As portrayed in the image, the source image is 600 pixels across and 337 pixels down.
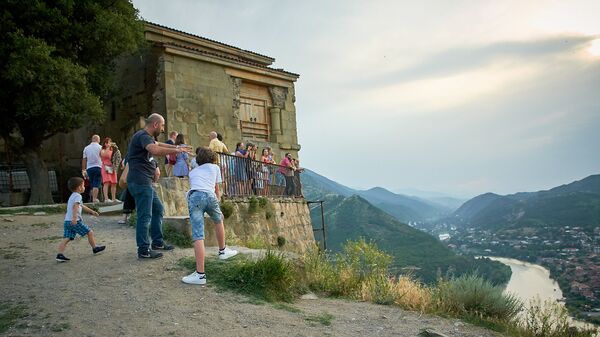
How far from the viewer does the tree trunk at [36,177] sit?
13.2 metres

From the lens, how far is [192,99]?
16.1 meters

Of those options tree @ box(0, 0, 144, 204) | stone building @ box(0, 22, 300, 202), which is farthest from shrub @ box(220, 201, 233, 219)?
stone building @ box(0, 22, 300, 202)

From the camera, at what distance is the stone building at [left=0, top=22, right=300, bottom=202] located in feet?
51.5

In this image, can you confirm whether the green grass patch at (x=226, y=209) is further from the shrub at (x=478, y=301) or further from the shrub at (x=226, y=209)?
the shrub at (x=478, y=301)

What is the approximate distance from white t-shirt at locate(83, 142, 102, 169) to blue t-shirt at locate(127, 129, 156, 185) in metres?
5.11

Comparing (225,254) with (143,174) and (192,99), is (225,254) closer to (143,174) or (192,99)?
(143,174)

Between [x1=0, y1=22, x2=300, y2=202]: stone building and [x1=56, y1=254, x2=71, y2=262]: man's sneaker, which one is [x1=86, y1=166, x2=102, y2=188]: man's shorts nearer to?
[x1=0, y1=22, x2=300, y2=202]: stone building

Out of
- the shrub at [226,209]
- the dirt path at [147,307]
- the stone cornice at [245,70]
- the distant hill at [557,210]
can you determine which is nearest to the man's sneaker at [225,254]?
the dirt path at [147,307]

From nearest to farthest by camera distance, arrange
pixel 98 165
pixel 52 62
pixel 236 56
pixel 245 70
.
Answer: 1. pixel 98 165
2. pixel 52 62
3. pixel 245 70
4. pixel 236 56

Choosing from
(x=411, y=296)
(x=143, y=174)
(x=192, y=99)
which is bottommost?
(x=411, y=296)

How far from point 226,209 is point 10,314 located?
6.70 meters

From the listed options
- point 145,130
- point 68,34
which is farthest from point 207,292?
point 68,34

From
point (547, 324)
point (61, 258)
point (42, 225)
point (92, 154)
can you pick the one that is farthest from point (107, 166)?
point (547, 324)

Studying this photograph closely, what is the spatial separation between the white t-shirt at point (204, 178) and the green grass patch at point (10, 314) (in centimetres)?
217
